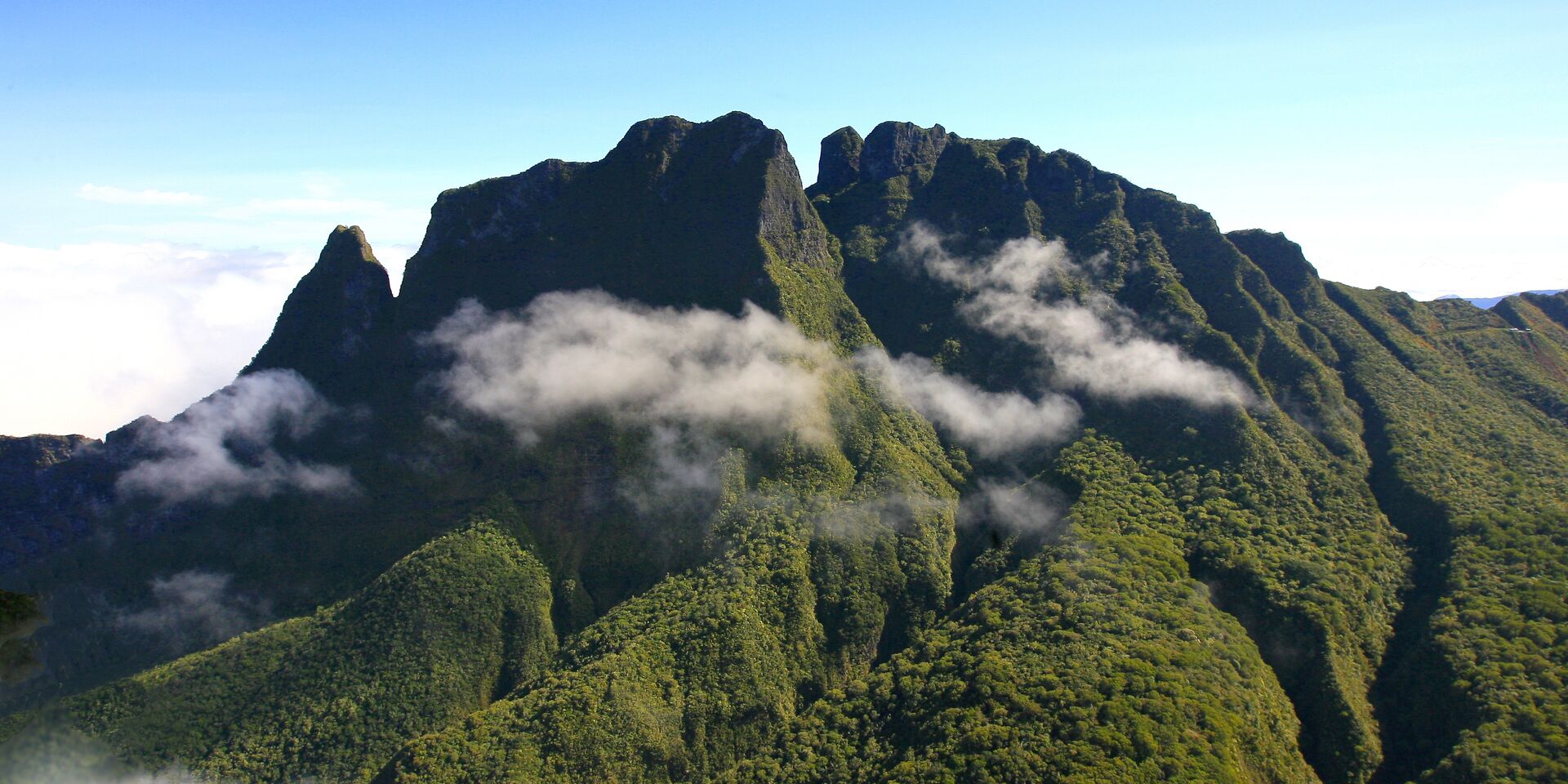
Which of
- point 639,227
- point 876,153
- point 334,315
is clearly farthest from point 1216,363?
point 334,315

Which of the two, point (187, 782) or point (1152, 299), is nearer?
point (187, 782)

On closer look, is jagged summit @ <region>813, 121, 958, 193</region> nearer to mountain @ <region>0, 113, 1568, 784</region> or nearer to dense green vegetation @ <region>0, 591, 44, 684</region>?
mountain @ <region>0, 113, 1568, 784</region>

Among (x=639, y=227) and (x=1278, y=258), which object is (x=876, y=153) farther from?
(x=1278, y=258)

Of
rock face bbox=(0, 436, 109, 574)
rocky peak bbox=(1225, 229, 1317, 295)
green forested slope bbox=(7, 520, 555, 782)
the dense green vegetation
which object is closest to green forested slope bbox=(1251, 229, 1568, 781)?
rocky peak bbox=(1225, 229, 1317, 295)

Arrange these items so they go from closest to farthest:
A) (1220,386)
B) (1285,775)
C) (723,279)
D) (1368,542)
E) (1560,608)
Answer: (1285,775) → (1560,608) → (1368,542) → (1220,386) → (723,279)

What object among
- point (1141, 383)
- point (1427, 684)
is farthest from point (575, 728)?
point (1141, 383)

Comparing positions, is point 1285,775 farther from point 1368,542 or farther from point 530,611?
point 530,611

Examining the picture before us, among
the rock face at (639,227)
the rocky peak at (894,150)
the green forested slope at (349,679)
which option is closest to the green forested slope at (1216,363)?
the rocky peak at (894,150)
